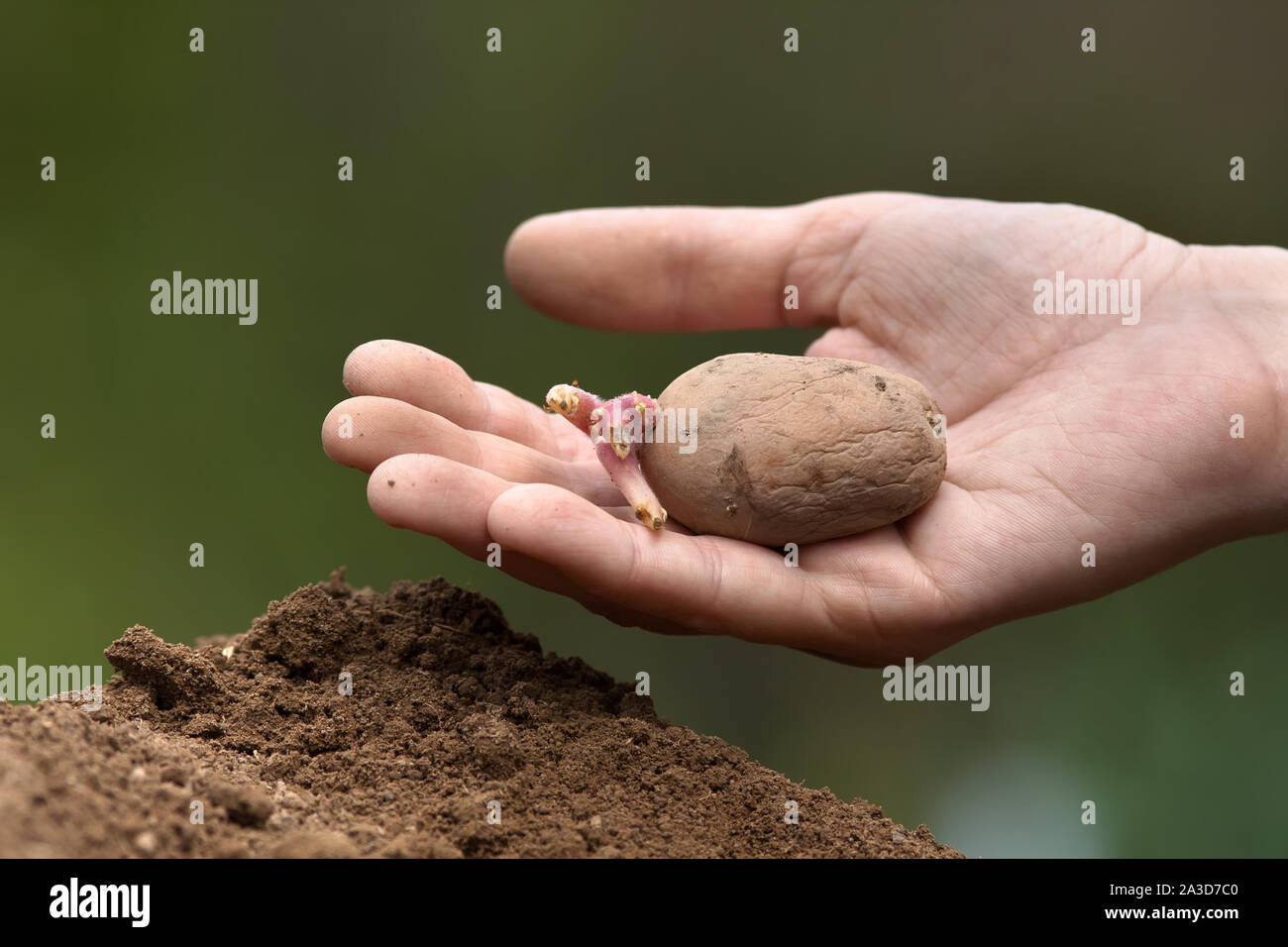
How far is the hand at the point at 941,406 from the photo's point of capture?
203cm

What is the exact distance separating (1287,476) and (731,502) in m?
1.42

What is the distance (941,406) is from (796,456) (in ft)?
2.83

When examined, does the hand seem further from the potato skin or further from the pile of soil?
the pile of soil

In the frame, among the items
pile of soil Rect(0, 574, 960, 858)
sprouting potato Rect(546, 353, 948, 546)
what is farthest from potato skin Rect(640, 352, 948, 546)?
pile of soil Rect(0, 574, 960, 858)

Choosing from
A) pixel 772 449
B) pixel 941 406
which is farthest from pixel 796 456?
pixel 941 406

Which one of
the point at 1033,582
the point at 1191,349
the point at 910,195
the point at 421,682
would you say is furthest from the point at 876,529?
the point at 910,195

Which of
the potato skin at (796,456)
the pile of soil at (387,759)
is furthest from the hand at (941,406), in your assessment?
the pile of soil at (387,759)

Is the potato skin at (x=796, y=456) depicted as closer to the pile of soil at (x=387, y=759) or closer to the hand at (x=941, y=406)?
the hand at (x=941, y=406)

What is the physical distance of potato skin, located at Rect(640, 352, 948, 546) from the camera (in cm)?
214

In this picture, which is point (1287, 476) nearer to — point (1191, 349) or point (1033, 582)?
point (1191, 349)

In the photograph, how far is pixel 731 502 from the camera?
7.06 feet

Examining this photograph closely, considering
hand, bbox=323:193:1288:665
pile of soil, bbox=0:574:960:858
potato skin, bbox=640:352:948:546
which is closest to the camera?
pile of soil, bbox=0:574:960:858

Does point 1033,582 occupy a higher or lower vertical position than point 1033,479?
lower

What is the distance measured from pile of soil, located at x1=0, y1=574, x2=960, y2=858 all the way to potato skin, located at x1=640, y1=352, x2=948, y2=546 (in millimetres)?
461
